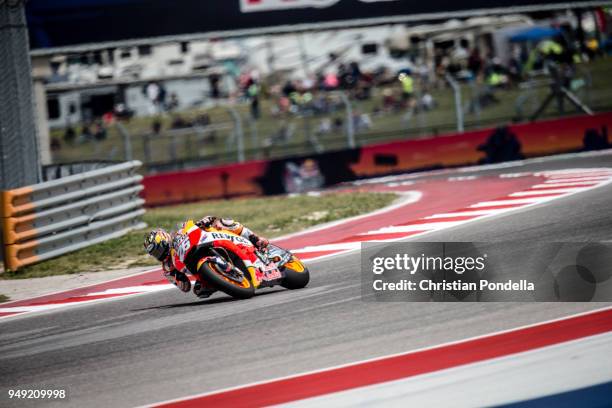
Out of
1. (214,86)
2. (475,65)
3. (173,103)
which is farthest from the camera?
(214,86)

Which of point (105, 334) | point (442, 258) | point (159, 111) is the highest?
point (159, 111)

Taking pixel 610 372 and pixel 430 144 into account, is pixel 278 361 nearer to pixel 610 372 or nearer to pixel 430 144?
pixel 610 372

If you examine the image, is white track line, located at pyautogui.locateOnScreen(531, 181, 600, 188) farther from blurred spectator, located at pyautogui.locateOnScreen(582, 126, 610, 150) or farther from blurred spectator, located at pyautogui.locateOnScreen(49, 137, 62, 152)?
blurred spectator, located at pyautogui.locateOnScreen(49, 137, 62, 152)

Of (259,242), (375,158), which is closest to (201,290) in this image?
(259,242)

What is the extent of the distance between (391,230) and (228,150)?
9.05m

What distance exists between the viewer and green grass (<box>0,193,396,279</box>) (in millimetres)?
12375

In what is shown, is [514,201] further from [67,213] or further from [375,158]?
[375,158]

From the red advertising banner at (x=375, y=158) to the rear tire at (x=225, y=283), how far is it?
12.0 meters

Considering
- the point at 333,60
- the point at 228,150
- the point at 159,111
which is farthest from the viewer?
the point at 333,60

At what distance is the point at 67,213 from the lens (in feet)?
43.1

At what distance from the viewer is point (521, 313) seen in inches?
265

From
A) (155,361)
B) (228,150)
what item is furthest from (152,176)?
(155,361)

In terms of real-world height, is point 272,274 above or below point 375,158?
below

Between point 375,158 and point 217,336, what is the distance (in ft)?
46.2
